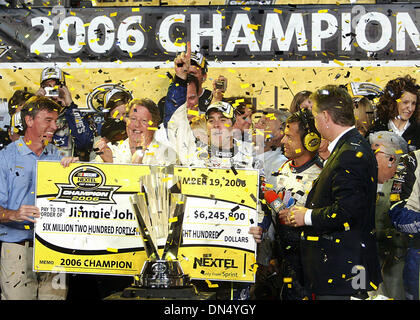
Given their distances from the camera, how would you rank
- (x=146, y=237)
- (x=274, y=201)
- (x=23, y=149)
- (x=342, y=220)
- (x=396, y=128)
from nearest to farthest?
(x=342, y=220) → (x=146, y=237) → (x=274, y=201) → (x=396, y=128) → (x=23, y=149)

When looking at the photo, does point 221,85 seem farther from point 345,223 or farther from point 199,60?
point 345,223

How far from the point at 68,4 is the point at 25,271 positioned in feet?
6.23

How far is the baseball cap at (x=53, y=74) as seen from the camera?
4009mm

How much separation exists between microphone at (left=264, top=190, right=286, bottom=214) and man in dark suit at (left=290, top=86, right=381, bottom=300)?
0.15m

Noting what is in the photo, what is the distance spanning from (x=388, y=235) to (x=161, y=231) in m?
1.51

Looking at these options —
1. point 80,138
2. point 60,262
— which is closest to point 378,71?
point 80,138

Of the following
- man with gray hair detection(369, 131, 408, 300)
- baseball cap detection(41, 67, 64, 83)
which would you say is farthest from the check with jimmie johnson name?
man with gray hair detection(369, 131, 408, 300)

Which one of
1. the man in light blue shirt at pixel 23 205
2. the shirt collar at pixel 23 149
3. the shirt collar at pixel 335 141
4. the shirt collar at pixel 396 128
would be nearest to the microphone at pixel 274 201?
the shirt collar at pixel 335 141

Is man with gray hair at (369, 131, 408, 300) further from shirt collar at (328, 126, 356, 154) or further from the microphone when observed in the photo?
the microphone

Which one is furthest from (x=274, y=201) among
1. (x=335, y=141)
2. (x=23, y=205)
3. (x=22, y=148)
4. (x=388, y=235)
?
(x=22, y=148)

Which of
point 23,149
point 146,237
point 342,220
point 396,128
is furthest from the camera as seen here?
point 23,149

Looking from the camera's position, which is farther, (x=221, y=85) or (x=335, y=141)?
(x=221, y=85)

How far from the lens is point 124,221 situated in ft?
12.4

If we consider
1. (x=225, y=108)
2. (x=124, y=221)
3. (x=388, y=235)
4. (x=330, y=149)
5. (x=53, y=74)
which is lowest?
(x=388, y=235)
